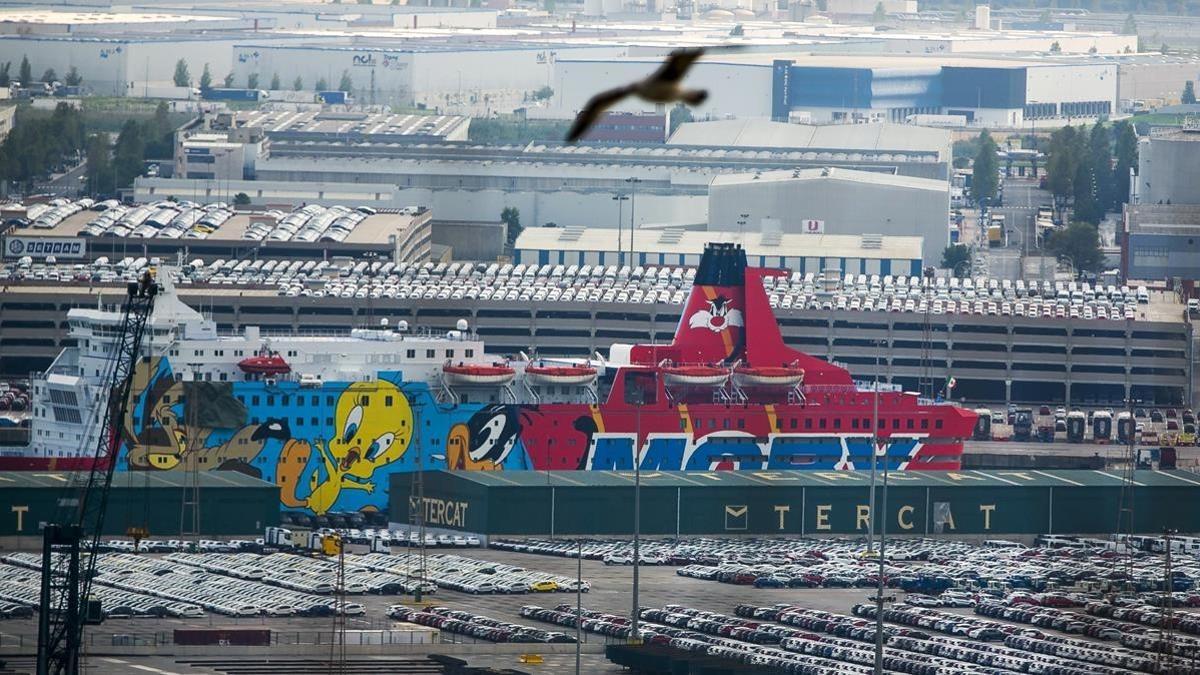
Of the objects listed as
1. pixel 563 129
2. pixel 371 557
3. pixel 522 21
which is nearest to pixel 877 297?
pixel 371 557

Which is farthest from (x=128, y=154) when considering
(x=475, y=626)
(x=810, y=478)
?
(x=475, y=626)

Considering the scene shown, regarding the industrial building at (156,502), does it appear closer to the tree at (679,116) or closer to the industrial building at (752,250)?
the industrial building at (752,250)

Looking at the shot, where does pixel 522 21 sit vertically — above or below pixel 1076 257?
above

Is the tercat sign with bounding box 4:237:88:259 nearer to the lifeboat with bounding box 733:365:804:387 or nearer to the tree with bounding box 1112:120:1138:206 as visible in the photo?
the lifeboat with bounding box 733:365:804:387

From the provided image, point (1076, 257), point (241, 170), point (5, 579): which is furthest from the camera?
point (241, 170)

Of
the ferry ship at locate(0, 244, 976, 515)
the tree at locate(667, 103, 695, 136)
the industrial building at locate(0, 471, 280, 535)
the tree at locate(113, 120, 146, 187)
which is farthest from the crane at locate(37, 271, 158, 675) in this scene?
the tree at locate(667, 103, 695, 136)

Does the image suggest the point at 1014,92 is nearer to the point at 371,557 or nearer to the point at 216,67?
Result: the point at 216,67
